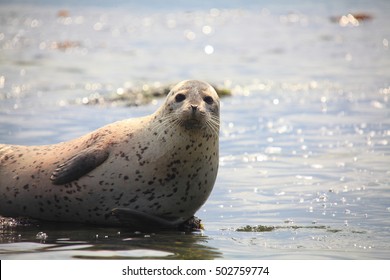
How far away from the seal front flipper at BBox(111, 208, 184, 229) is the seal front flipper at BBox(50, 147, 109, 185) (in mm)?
358

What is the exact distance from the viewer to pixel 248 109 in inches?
480

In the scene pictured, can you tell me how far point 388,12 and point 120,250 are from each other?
17562 mm

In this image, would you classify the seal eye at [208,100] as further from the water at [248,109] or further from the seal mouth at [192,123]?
the water at [248,109]

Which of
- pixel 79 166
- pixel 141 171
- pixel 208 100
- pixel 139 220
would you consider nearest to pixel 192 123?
pixel 208 100

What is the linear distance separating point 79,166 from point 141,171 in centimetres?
42

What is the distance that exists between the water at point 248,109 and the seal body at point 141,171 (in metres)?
0.18

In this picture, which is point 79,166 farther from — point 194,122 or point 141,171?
point 194,122

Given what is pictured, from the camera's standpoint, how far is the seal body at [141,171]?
7.02 m

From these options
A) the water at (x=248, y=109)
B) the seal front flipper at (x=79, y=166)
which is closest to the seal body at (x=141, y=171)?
the seal front flipper at (x=79, y=166)

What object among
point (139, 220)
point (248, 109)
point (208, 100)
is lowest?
point (139, 220)

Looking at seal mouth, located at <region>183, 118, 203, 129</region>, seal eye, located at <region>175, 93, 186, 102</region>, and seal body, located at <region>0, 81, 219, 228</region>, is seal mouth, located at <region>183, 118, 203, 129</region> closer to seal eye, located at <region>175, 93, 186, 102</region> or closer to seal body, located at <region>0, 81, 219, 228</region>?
seal body, located at <region>0, 81, 219, 228</region>

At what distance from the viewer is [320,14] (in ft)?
80.7

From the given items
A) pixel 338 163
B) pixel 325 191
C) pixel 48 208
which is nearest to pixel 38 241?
pixel 48 208

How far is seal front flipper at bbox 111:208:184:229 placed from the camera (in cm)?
698
